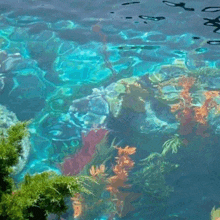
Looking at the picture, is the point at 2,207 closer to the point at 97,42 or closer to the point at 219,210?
the point at 219,210

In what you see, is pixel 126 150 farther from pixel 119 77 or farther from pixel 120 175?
pixel 119 77

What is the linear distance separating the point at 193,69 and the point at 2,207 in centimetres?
645

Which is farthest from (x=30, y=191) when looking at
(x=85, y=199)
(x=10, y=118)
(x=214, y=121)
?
(x=214, y=121)

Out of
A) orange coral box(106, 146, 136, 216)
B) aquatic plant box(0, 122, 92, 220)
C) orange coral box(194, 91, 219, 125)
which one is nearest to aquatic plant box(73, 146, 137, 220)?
orange coral box(106, 146, 136, 216)

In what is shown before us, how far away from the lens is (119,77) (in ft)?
25.9

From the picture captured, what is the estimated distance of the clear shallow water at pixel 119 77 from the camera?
Result: 714cm

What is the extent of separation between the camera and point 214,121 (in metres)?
7.46

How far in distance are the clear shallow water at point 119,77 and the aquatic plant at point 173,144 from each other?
94 mm

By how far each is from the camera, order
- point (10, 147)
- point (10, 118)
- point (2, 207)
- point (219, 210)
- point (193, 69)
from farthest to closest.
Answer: point (193, 69) < point (10, 118) < point (219, 210) < point (10, 147) < point (2, 207)

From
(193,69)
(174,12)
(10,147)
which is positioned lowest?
(193,69)

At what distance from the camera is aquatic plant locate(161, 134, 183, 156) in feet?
23.9

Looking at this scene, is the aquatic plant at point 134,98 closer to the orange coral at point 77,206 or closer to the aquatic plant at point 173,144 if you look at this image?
the aquatic plant at point 173,144

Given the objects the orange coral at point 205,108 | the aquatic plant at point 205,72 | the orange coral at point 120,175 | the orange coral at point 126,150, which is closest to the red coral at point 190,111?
the orange coral at point 205,108

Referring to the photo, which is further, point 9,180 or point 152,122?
point 152,122
